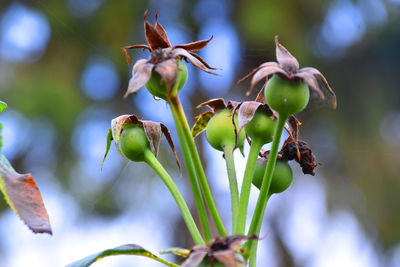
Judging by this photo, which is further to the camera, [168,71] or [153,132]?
[153,132]

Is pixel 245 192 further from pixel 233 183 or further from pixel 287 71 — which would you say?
pixel 287 71

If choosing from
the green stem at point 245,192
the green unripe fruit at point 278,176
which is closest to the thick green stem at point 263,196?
the green stem at point 245,192

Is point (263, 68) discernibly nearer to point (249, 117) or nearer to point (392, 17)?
point (249, 117)

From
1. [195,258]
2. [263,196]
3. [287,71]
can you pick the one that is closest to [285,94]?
[287,71]

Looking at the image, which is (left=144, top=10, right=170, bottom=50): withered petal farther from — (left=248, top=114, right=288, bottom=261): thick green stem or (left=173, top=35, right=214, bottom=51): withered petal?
(left=248, top=114, right=288, bottom=261): thick green stem

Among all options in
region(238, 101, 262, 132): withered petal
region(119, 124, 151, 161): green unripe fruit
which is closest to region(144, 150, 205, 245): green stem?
region(119, 124, 151, 161): green unripe fruit
